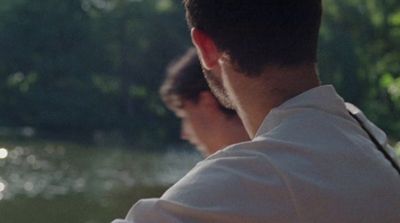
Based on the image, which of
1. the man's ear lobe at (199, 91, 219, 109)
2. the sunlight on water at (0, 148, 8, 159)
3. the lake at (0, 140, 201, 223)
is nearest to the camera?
the man's ear lobe at (199, 91, 219, 109)

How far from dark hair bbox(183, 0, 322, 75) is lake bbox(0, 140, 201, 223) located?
47.7 ft

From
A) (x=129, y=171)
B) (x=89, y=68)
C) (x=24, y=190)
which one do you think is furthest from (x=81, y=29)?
(x=24, y=190)

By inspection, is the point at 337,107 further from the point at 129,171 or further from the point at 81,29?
the point at 81,29

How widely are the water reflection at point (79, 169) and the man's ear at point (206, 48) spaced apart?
57.1 feet

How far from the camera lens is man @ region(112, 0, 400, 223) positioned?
116 centimetres

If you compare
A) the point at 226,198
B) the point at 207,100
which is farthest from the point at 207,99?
the point at 226,198

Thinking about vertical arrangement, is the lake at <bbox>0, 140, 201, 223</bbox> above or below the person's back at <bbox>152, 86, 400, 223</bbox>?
above

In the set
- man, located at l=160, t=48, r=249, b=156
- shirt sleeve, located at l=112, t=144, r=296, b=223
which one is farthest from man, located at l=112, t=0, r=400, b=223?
man, located at l=160, t=48, r=249, b=156

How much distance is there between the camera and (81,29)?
3775cm

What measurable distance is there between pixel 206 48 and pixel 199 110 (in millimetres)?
1544

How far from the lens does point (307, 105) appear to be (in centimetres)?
126

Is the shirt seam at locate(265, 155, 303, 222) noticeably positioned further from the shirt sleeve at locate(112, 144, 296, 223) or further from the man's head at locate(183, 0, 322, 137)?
the man's head at locate(183, 0, 322, 137)

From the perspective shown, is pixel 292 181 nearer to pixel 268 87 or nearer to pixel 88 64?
pixel 268 87

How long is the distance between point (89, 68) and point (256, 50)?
119ft
